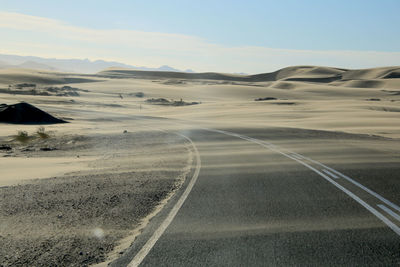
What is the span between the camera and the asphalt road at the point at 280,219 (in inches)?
201

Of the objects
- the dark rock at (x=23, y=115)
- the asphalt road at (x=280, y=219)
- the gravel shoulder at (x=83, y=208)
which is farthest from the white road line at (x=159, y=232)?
the dark rock at (x=23, y=115)

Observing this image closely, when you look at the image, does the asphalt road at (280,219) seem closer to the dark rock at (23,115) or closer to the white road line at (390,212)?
the white road line at (390,212)

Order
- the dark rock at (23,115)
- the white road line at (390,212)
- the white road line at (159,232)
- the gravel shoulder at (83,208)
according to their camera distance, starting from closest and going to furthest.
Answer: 1. the white road line at (159,232)
2. the gravel shoulder at (83,208)
3. the white road line at (390,212)
4. the dark rock at (23,115)

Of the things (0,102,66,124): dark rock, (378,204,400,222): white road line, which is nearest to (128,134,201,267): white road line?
(378,204,400,222): white road line

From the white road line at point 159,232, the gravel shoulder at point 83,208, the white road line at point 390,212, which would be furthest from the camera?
the white road line at point 390,212

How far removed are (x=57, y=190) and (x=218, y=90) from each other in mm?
99136

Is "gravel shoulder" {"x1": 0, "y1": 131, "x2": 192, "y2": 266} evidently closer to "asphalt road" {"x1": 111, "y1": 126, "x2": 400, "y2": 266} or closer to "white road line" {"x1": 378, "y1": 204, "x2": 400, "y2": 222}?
"asphalt road" {"x1": 111, "y1": 126, "x2": 400, "y2": 266}

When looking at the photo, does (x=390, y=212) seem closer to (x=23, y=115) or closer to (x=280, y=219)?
(x=280, y=219)

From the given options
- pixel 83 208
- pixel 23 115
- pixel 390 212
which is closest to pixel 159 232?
pixel 83 208

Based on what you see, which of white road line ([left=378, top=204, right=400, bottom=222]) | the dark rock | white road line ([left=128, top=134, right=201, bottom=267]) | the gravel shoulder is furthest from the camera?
the dark rock

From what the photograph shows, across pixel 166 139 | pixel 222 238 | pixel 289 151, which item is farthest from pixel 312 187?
pixel 166 139

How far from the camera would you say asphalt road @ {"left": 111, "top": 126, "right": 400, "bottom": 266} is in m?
5.10

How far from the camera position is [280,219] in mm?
6711

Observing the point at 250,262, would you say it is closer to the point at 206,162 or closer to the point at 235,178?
the point at 235,178
